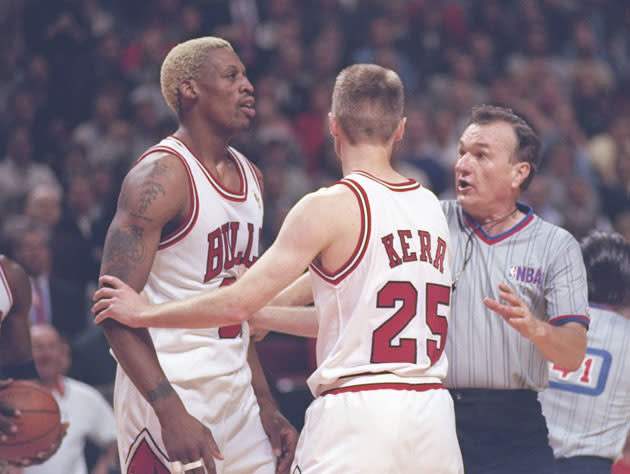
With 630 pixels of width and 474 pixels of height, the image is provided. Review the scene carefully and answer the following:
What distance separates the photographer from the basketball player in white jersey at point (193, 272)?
3.54 meters

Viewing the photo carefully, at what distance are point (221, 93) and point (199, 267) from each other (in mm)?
763

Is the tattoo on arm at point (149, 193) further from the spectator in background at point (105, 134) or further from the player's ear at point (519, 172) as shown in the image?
the spectator in background at point (105, 134)

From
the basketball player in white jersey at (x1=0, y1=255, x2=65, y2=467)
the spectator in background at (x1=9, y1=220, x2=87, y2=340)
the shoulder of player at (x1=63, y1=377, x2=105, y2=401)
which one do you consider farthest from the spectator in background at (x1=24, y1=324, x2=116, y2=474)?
the basketball player in white jersey at (x1=0, y1=255, x2=65, y2=467)

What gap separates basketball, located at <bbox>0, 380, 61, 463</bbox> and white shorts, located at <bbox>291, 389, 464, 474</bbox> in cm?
165

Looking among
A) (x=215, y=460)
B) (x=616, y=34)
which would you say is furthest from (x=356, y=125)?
(x=616, y=34)

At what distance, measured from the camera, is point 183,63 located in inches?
161

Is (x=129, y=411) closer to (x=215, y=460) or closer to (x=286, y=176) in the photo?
(x=215, y=460)

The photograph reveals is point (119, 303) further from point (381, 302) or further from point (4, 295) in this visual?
point (4, 295)

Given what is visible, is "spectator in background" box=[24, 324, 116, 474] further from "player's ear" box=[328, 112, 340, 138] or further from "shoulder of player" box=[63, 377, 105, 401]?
"player's ear" box=[328, 112, 340, 138]

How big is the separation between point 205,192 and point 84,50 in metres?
6.46

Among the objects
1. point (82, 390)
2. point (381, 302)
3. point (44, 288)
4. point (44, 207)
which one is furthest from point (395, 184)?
point (44, 207)

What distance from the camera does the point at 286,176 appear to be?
9.44 m

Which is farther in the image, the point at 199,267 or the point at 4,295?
the point at 4,295

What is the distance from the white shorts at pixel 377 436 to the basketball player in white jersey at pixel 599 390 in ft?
4.14
